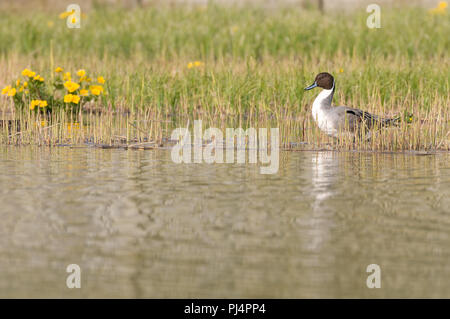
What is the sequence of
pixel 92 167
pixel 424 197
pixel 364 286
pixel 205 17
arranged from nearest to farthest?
1. pixel 364 286
2. pixel 424 197
3. pixel 92 167
4. pixel 205 17

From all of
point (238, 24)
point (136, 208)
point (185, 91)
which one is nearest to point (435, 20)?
point (238, 24)

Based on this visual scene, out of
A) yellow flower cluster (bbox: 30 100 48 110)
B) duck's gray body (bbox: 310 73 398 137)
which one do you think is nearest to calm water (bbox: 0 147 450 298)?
duck's gray body (bbox: 310 73 398 137)

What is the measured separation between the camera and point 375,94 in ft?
44.0

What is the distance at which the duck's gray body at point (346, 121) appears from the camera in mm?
11000

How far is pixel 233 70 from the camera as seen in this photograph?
15.4 meters

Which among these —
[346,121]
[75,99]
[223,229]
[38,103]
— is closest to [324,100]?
[346,121]

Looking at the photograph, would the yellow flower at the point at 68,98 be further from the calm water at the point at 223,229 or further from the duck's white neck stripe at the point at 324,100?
the duck's white neck stripe at the point at 324,100

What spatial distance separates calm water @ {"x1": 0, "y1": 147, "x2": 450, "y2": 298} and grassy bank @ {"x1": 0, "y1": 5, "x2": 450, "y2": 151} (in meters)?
2.36

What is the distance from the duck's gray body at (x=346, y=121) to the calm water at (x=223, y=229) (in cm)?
143

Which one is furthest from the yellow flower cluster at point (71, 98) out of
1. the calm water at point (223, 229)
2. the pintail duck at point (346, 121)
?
the pintail duck at point (346, 121)

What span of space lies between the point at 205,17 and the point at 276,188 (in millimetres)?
14996

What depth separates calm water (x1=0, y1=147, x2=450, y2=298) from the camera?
5203 millimetres

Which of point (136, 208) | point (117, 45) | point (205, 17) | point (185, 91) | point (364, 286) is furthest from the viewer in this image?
point (205, 17)

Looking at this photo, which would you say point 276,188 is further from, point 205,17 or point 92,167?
point 205,17
